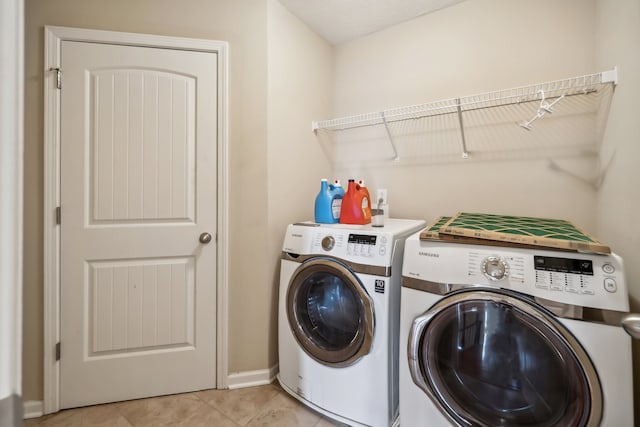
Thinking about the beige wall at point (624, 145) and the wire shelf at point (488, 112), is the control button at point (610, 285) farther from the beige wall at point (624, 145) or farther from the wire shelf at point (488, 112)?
the wire shelf at point (488, 112)

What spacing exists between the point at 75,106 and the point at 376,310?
1958 mm

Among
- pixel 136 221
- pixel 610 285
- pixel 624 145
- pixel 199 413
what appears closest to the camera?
pixel 610 285

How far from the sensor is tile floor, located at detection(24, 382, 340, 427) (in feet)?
4.82

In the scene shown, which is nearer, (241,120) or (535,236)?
(535,236)

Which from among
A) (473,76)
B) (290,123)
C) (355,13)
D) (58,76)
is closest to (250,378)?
(290,123)

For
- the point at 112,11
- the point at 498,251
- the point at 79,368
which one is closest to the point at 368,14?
the point at 112,11

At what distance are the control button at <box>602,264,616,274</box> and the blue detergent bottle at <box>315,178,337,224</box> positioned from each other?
1.22 meters

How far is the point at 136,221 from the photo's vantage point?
1.64 meters

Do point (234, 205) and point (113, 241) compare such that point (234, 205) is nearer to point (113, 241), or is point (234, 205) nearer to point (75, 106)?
point (113, 241)

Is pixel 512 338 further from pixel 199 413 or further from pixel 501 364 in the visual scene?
pixel 199 413

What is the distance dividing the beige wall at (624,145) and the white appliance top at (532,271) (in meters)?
0.29

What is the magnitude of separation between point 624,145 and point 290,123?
1.73 meters

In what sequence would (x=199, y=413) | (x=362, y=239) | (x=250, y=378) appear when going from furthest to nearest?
1. (x=250, y=378)
2. (x=199, y=413)
3. (x=362, y=239)

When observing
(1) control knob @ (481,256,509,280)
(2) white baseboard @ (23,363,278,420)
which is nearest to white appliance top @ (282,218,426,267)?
(1) control knob @ (481,256,509,280)
